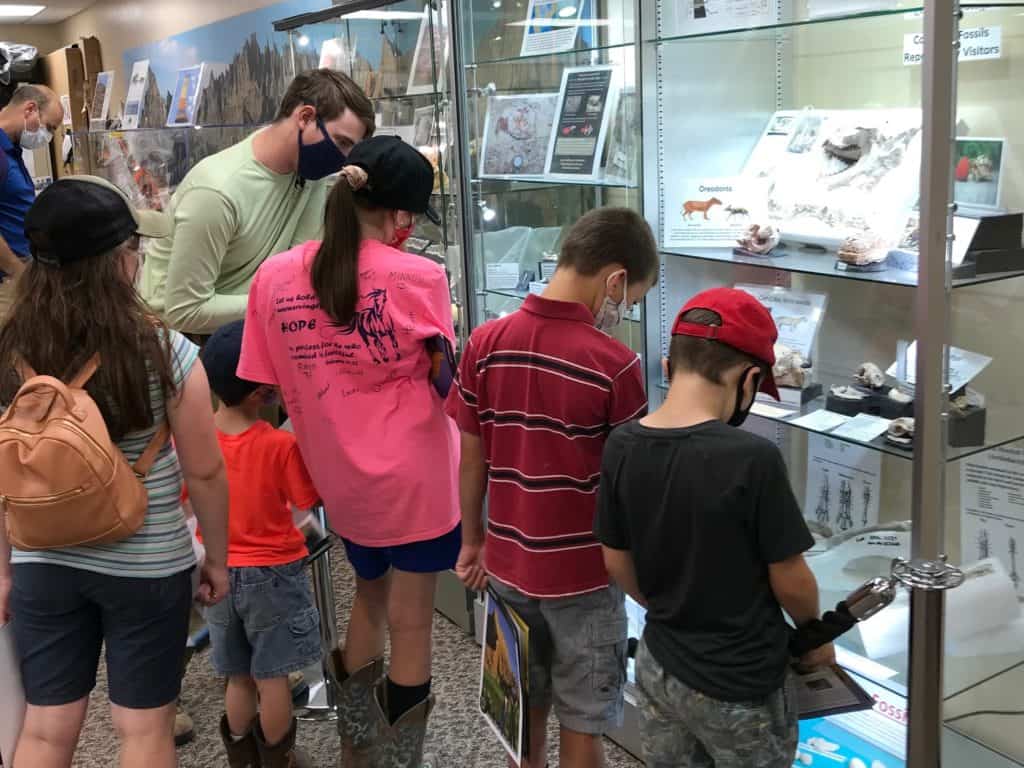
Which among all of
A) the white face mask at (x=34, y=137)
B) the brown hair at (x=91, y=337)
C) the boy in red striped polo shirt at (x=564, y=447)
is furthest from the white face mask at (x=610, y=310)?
the white face mask at (x=34, y=137)

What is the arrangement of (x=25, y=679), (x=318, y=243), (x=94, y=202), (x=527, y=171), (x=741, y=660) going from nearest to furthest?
(x=741, y=660)
(x=94, y=202)
(x=25, y=679)
(x=318, y=243)
(x=527, y=171)

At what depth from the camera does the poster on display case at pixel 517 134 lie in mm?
2906

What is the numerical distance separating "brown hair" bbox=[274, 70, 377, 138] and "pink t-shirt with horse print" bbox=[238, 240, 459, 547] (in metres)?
0.60

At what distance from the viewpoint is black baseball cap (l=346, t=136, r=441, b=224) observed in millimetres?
2018

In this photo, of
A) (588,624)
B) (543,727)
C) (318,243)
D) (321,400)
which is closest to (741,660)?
(588,624)

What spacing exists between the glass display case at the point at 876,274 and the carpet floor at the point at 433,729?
430mm

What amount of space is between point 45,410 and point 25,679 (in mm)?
579

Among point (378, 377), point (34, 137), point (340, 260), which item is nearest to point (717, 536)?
point (378, 377)

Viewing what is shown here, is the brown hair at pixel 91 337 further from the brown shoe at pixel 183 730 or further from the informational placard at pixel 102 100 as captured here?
the informational placard at pixel 102 100

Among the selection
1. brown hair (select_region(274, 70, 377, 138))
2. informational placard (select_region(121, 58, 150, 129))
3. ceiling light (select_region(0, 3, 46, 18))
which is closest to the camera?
brown hair (select_region(274, 70, 377, 138))

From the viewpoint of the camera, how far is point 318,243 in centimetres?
211

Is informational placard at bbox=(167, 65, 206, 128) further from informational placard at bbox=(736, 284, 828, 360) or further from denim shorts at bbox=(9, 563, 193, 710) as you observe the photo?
denim shorts at bbox=(9, 563, 193, 710)

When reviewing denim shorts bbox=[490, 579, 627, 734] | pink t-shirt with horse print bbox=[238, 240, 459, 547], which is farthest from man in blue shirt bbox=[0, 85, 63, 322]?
denim shorts bbox=[490, 579, 627, 734]

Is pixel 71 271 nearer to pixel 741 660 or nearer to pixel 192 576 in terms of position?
pixel 192 576
